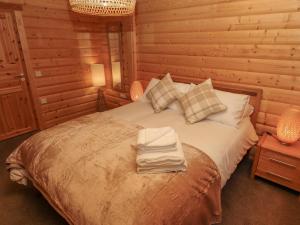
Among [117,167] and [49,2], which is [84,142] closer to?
[117,167]

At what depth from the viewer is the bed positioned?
1123 mm

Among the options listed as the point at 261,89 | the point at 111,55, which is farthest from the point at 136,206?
the point at 111,55

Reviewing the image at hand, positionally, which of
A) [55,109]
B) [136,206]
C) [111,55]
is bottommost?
[55,109]

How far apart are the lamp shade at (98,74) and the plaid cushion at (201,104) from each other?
2150 millimetres

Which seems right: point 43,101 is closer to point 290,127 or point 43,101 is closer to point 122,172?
point 122,172

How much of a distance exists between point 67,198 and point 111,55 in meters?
3.13

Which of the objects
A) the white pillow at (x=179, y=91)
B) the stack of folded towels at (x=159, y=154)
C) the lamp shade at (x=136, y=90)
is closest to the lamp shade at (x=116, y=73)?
A: the lamp shade at (x=136, y=90)

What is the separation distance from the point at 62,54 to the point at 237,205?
3453mm

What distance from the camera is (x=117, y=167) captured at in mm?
1376

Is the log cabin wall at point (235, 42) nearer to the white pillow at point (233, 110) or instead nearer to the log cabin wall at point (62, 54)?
the white pillow at point (233, 110)

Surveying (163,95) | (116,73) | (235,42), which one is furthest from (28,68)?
(235,42)

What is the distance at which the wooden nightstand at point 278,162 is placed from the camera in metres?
1.87

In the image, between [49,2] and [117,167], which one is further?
[49,2]

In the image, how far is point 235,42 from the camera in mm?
2316
